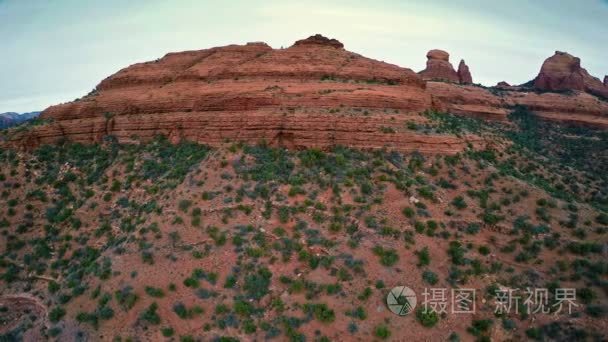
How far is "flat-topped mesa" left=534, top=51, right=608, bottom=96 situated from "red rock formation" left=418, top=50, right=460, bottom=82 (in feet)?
46.2

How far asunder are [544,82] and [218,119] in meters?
62.7

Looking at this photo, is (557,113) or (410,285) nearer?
(410,285)

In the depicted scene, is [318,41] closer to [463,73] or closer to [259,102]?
[259,102]

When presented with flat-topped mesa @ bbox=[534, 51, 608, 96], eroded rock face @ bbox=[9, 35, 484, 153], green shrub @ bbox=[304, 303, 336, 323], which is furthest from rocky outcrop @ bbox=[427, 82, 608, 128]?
green shrub @ bbox=[304, 303, 336, 323]

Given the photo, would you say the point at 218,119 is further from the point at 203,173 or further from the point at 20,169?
the point at 20,169

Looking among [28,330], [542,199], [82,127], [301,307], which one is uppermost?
[82,127]

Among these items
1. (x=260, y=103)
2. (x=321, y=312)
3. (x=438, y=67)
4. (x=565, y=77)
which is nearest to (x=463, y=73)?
(x=438, y=67)

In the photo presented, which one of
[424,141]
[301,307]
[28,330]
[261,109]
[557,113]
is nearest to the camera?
[301,307]

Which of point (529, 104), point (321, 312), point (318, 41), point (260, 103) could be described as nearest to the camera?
point (321, 312)

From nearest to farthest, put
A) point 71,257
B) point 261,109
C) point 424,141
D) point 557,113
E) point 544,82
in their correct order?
point 71,257 < point 424,141 < point 261,109 < point 557,113 < point 544,82

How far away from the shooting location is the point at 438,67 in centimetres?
7200

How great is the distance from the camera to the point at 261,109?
28812 millimetres

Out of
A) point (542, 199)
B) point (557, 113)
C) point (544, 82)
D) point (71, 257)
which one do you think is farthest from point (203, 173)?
point (544, 82)

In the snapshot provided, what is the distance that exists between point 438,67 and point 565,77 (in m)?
19.8
